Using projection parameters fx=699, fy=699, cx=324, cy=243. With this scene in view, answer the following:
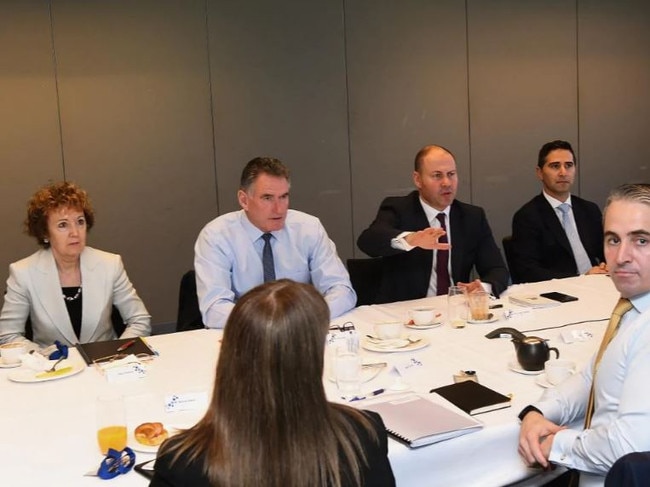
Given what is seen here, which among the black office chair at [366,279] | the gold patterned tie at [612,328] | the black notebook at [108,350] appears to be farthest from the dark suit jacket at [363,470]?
the black office chair at [366,279]

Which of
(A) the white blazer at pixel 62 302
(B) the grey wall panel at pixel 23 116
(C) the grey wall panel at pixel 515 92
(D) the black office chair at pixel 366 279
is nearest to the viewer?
(A) the white blazer at pixel 62 302

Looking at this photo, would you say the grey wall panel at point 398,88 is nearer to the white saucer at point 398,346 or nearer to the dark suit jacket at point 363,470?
the white saucer at point 398,346

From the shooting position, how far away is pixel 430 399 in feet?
6.82

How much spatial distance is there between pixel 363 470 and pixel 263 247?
2.14 meters

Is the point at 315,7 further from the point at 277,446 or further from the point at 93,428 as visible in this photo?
the point at 277,446

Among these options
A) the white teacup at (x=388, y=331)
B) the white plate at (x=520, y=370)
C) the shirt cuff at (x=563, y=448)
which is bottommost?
the shirt cuff at (x=563, y=448)

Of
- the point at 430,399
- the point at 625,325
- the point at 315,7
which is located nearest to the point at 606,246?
the point at 625,325

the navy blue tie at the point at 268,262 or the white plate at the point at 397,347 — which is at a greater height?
the navy blue tie at the point at 268,262

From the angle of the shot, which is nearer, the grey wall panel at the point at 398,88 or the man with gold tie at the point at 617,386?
the man with gold tie at the point at 617,386

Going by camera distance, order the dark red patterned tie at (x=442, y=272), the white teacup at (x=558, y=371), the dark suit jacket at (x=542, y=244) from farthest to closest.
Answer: the dark suit jacket at (x=542, y=244)
the dark red patterned tie at (x=442, y=272)
the white teacup at (x=558, y=371)

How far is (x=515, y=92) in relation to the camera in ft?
21.7

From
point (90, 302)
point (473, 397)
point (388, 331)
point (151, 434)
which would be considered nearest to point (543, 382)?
point (473, 397)

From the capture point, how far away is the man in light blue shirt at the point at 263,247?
10.9 feet

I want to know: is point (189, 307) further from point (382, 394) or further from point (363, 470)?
point (363, 470)
